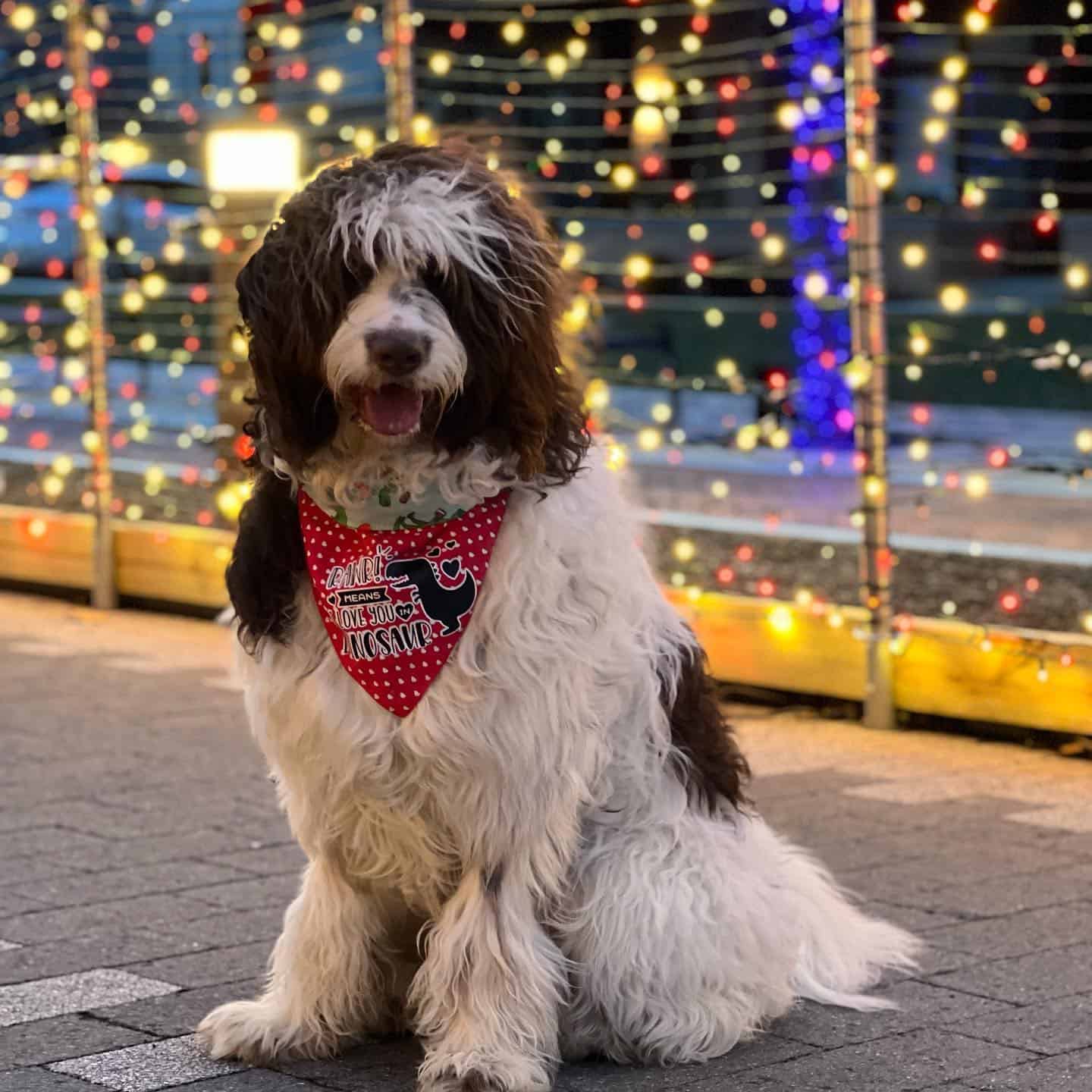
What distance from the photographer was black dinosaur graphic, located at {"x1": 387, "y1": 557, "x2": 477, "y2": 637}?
325cm

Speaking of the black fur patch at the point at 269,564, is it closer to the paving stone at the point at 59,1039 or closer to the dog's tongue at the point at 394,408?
the dog's tongue at the point at 394,408

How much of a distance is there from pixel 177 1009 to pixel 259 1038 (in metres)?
0.38

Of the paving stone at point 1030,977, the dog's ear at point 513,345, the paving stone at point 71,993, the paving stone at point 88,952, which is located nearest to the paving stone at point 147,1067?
the paving stone at point 71,993

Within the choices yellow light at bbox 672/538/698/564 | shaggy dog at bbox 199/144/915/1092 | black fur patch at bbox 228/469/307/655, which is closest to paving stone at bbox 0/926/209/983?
shaggy dog at bbox 199/144/915/1092

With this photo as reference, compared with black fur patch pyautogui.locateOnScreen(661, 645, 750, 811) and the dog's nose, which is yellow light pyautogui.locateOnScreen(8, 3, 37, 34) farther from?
the dog's nose

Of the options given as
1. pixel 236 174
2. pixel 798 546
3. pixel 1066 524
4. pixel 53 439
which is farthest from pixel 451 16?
pixel 53 439

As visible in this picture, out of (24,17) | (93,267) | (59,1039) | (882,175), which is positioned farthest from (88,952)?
(24,17)

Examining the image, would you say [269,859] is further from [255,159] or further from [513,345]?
[255,159]

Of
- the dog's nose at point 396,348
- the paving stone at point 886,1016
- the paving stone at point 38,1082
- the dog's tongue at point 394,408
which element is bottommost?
the paving stone at point 886,1016

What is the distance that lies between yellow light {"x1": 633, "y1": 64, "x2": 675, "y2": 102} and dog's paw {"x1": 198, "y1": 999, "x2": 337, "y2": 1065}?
6.03 metres

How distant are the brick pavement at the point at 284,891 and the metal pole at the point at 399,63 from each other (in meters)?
2.02

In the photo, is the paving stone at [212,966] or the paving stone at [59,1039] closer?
the paving stone at [59,1039]

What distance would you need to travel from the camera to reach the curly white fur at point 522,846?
10.6ft

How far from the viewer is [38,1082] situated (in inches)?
132
